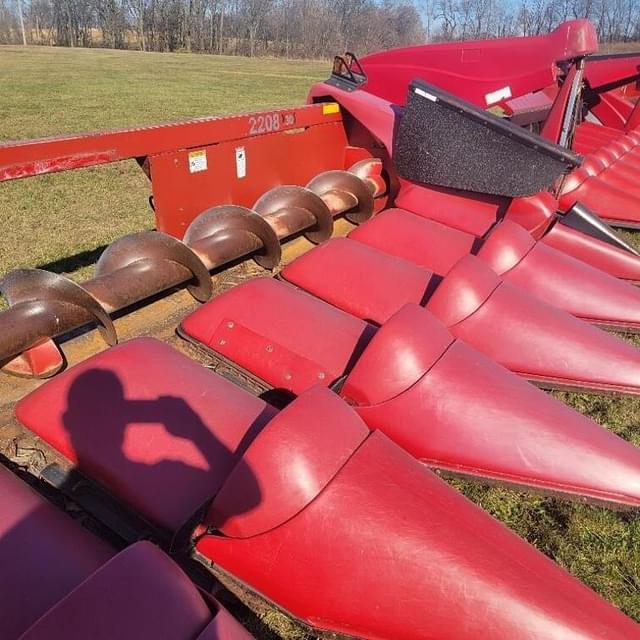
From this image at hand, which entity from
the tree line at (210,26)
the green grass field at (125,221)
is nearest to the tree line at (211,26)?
the tree line at (210,26)

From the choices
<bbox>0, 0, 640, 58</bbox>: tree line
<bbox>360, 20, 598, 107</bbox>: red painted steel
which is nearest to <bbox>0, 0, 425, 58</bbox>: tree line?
<bbox>0, 0, 640, 58</bbox>: tree line

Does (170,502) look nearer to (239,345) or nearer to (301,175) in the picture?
(239,345)

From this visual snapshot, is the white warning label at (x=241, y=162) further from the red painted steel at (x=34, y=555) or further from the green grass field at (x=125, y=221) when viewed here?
the red painted steel at (x=34, y=555)

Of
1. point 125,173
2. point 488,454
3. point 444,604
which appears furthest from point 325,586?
point 125,173

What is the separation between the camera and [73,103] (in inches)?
624

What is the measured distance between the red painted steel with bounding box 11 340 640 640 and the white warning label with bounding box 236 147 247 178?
2132 millimetres

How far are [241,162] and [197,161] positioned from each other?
36 cm

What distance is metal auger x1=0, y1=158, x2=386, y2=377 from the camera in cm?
193

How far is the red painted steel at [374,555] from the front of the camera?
118 centimetres

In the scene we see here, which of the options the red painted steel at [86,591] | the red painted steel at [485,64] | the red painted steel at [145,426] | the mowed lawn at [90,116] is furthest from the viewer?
the mowed lawn at [90,116]

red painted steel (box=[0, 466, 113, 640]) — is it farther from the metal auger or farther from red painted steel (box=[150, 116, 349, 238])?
red painted steel (box=[150, 116, 349, 238])

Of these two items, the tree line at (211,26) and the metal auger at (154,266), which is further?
the tree line at (211,26)

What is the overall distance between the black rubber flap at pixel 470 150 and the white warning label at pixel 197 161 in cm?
120

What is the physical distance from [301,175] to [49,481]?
2.60 metres
